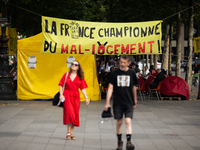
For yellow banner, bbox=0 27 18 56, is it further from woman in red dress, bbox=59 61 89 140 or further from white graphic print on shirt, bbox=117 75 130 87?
white graphic print on shirt, bbox=117 75 130 87

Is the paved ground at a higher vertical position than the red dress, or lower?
lower

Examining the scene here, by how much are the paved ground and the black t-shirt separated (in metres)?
0.89

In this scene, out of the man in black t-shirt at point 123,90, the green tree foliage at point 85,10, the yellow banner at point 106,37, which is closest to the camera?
the man in black t-shirt at point 123,90

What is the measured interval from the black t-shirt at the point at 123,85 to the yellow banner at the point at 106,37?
7.35 meters

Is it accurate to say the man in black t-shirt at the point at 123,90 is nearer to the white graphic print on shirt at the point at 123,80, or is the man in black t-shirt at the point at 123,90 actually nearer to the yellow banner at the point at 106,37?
the white graphic print on shirt at the point at 123,80

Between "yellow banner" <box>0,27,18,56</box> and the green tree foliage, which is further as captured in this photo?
the green tree foliage

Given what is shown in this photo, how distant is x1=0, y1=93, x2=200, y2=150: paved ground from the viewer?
6.66m

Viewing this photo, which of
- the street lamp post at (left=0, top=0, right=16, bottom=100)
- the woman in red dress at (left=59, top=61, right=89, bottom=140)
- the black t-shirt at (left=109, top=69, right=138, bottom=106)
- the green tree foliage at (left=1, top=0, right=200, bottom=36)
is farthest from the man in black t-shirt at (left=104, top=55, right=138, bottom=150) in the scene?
the green tree foliage at (left=1, top=0, right=200, bottom=36)

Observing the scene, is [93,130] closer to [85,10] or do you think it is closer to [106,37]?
[106,37]

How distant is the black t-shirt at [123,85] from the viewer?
6.26 meters

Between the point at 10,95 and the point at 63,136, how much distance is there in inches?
319

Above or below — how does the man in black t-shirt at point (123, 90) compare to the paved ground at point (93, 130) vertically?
above

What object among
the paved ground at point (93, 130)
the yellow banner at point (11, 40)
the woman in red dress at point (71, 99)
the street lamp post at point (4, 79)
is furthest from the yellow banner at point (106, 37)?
the woman in red dress at point (71, 99)

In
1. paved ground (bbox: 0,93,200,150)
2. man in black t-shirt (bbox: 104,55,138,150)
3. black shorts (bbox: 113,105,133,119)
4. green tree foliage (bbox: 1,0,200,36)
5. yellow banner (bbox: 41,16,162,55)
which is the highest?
green tree foliage (bbox: 1,0,200,36)
